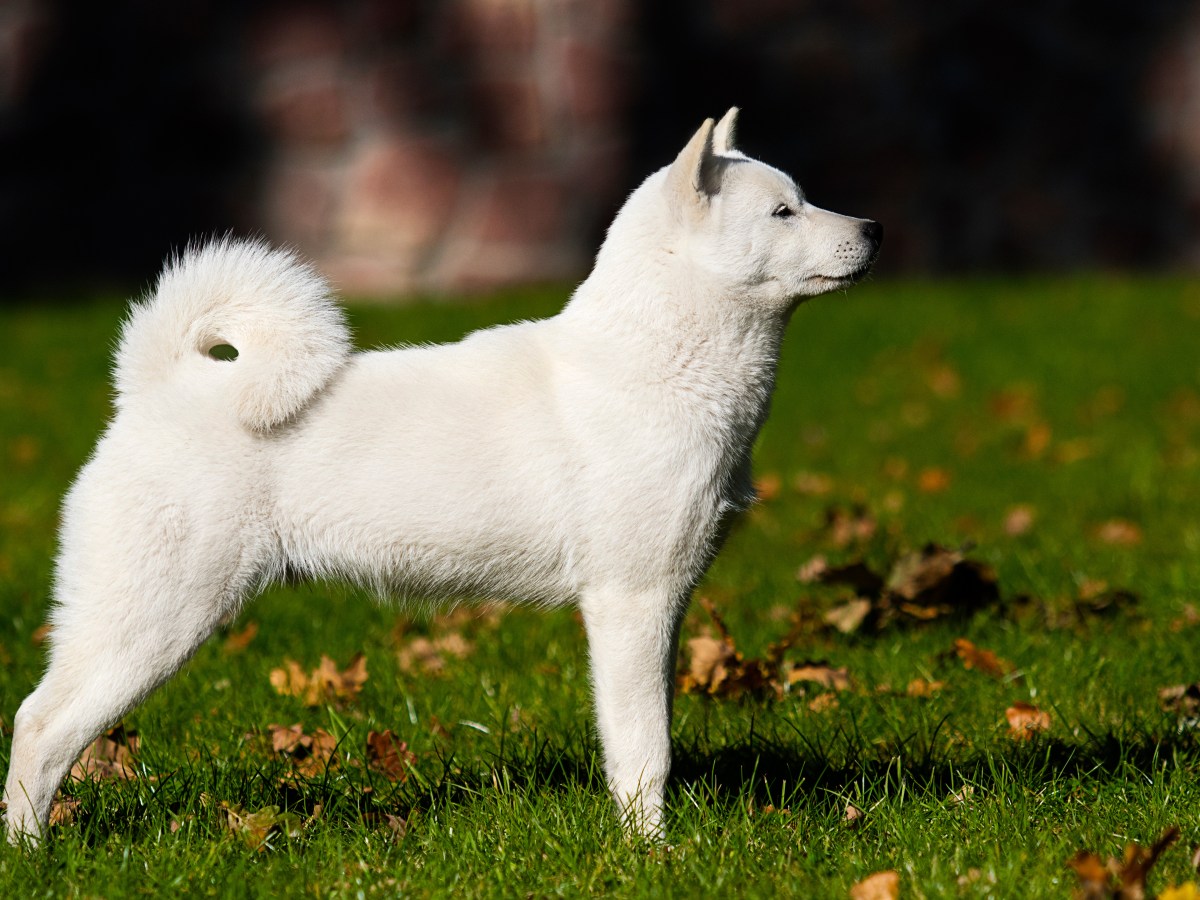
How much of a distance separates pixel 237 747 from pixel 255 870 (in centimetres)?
73

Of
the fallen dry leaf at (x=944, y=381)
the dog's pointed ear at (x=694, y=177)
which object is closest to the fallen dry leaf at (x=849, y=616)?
the dog's pointed ear at (x=694, y=177)

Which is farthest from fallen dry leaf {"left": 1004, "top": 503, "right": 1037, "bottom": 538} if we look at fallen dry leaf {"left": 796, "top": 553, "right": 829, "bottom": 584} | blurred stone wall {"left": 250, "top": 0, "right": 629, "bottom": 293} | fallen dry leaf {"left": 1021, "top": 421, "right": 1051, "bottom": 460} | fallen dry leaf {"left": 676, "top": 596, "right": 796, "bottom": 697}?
blurred stone wall {"left": 250, "top": 0, "right": 629, "bottom": 293}

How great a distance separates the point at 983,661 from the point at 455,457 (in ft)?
5.87

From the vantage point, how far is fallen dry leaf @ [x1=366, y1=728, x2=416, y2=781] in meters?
3.35

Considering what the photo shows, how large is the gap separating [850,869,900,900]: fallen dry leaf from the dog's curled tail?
143cm

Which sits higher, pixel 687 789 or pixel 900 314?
pixel 687 789

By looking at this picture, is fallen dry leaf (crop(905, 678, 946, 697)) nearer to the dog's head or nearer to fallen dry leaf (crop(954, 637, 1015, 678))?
fallen dry leaf (crop(954, 637, 1015, 678))

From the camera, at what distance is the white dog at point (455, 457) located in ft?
9.31

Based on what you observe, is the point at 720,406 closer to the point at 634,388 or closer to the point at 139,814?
the point at 634,388

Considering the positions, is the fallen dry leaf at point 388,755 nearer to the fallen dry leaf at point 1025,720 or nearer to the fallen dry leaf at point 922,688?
the fallen dry leaf at point 922,688

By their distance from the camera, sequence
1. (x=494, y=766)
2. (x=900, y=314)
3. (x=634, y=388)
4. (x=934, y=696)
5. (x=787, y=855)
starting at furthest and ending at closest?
(x=900, y=314) → (x=934, y=696) → (x=494, y=766) → (x=634, y=388) → (x=787, y=855)

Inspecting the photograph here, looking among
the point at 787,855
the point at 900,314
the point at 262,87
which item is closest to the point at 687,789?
the point at 787,855

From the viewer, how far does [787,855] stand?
2775 millimetres

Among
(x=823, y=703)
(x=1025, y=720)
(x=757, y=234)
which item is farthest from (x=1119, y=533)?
(x=757, y=234)
